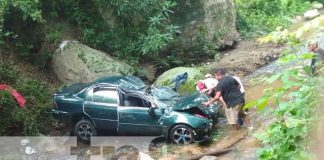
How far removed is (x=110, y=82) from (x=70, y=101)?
108 centimetres

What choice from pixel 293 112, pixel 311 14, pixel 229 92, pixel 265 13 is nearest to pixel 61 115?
pixel 229 92

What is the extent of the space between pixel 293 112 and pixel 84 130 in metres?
7.87

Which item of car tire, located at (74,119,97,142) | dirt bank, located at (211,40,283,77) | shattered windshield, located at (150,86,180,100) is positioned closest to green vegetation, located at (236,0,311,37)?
dirt bank, located at (211,40,283,77)

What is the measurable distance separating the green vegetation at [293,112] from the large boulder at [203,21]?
1305 centimetres

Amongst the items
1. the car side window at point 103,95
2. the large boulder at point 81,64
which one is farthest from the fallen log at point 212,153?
the large boulder at point 81,64

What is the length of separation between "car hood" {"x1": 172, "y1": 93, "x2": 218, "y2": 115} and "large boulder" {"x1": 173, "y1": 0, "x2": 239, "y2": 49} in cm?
603

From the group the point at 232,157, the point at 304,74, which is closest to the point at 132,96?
the point at 232,157

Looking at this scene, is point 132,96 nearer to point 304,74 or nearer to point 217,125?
point 217,125

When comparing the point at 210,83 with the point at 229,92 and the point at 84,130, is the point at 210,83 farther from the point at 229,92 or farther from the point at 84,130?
the point at 84,130

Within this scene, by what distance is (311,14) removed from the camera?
23.1 metres

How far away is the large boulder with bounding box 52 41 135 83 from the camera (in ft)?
45.8

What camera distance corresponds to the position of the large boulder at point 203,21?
17188 mm

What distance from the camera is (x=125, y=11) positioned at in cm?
1556

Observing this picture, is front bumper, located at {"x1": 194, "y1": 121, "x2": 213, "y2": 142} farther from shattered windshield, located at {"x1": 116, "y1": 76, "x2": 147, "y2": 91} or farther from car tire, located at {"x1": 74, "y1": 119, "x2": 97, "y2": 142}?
car tire, located at {"x1": 74, "y1": 119, "x2": 97, "y2": 142}
